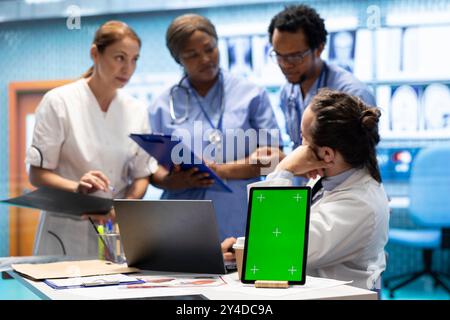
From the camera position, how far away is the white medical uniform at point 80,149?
2.25 m

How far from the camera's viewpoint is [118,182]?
2.30 m

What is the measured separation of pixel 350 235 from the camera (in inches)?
59.9

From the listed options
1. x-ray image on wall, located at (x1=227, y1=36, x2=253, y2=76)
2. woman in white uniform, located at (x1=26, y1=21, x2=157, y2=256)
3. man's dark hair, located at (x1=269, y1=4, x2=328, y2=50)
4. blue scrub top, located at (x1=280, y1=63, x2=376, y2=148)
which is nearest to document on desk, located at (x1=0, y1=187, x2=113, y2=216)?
woman in white uniform, located at (x1=26, y1=21, x2=157, y2=256)

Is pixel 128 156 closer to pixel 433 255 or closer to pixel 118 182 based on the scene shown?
pixel 118 182

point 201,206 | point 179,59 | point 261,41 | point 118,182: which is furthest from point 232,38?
point 201,206

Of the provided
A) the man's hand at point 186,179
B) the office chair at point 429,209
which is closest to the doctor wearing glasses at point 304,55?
the man's hand at point 186,179

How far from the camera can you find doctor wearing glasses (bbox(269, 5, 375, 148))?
2.23 meters

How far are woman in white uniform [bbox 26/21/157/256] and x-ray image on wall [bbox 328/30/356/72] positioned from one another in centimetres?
117

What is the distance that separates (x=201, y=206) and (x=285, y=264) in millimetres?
216

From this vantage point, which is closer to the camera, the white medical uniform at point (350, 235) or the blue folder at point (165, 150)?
the white medical uniform at point (350, 235)

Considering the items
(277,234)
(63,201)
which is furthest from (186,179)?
(277,234)

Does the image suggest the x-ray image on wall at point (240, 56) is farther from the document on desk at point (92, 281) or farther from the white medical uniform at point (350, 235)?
the document on desk at point (92, 281)

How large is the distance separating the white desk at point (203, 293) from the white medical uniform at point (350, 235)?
0.21 m

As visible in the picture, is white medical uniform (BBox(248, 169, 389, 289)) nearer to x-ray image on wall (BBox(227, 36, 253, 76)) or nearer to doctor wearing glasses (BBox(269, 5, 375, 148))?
doctor wearing glasses (BBox(269, 5, 375, 148))
